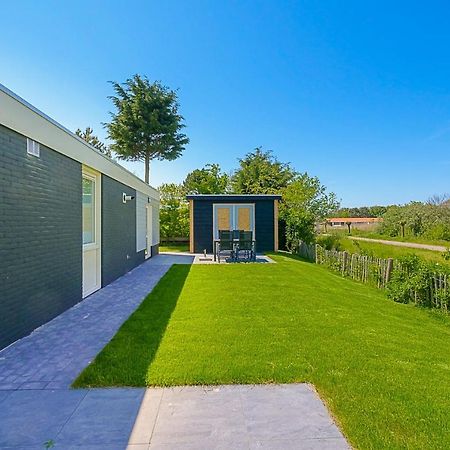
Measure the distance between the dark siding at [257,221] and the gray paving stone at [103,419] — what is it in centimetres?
1269

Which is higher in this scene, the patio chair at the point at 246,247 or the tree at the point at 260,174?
the tree at the point at 260,174

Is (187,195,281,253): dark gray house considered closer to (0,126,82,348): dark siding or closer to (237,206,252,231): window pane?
(237,206,252,231): window pane

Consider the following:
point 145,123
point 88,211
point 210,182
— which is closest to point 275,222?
point 88,211

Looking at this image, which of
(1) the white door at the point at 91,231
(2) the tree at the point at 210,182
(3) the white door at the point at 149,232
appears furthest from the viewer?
(2) the tree at the point at 210,182

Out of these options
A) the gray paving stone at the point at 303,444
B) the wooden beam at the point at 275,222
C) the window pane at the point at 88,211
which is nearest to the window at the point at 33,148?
the window pane at the point at 88,211

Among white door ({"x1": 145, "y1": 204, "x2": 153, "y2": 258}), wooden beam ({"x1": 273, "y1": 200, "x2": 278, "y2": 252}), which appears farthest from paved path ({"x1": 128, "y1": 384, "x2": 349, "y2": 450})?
wooden beam ({"x1": 273, "y1": 200, "x2": 278, "y2": 252})

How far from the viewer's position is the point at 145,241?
12.7 m

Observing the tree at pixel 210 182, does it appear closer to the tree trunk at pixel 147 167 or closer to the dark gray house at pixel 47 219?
the tree trunk at pixel 147 167

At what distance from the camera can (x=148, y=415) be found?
239 cm

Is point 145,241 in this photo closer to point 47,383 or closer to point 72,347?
point 72,347

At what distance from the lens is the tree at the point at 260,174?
3011cm

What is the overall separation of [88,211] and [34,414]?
5.01 meters

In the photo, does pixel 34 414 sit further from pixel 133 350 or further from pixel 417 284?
pixel 417 284

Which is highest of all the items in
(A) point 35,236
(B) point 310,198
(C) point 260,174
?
(C) point 260,174
